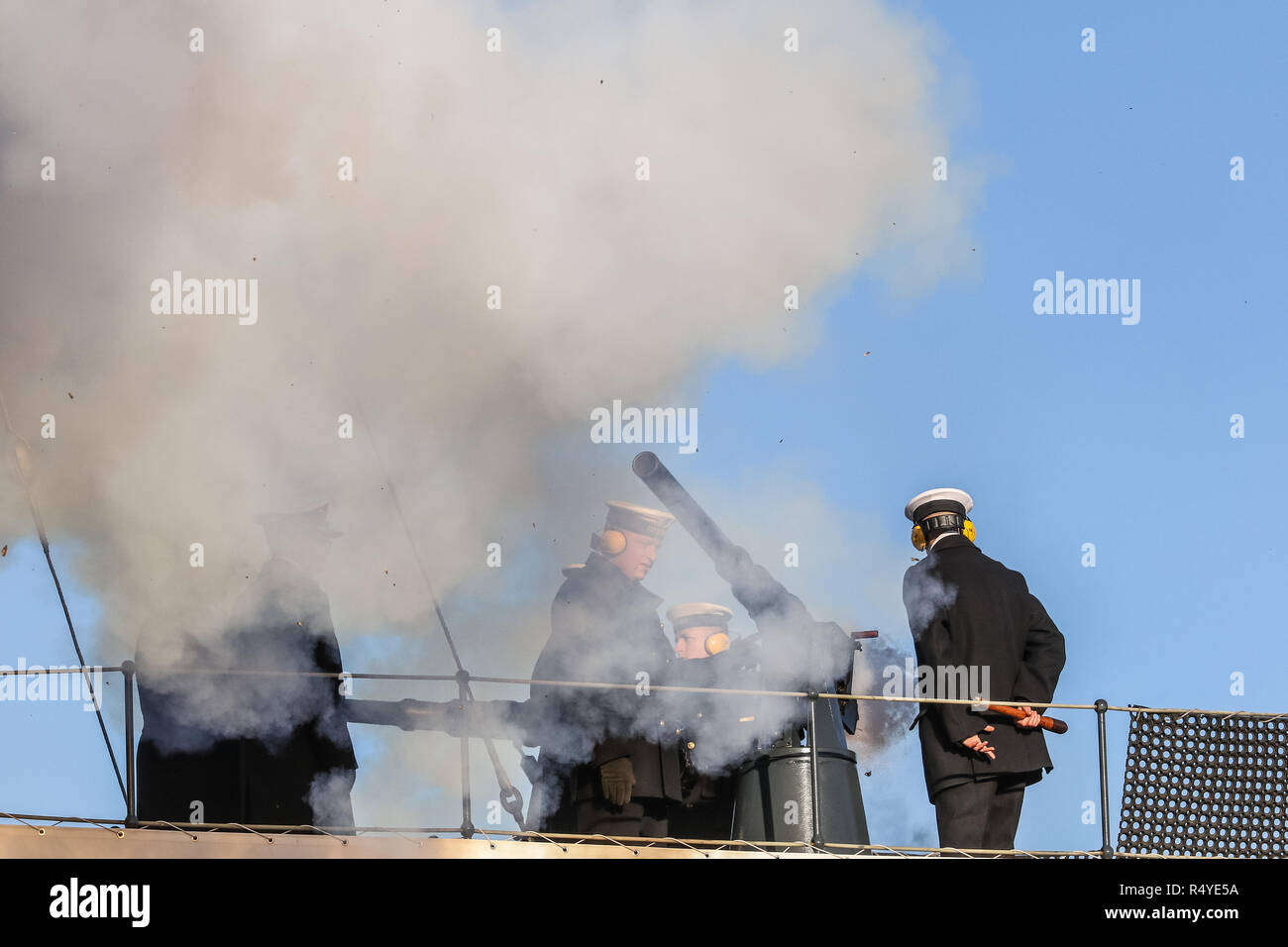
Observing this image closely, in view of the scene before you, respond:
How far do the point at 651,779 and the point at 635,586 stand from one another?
876mm

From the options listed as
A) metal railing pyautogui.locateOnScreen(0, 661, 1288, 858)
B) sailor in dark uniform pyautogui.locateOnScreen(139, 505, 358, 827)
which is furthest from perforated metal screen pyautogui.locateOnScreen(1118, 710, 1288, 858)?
sailor in dark uniform pyautogui.locateOnScreen(139, 505, 358, 827)

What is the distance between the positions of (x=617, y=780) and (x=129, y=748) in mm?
2191

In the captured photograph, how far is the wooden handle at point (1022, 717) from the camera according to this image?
27.7 ft

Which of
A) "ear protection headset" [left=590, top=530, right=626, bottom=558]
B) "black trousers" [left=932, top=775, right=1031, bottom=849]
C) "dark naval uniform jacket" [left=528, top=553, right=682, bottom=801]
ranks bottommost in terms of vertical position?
"black trousers" [left=932, top=775, right=1031, bottom=849]

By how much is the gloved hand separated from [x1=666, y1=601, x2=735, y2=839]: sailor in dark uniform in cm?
35

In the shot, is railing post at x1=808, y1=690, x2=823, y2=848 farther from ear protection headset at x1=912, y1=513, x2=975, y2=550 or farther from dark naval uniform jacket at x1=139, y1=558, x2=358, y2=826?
dark naval uniform jacket at x1=139, y1=558, x2=358, y2=826

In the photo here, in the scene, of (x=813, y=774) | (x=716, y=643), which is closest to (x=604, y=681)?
(x=716, y=643)

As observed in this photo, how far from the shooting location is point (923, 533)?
29.6 ft

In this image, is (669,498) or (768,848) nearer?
(768,848)

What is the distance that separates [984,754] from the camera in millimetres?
8406

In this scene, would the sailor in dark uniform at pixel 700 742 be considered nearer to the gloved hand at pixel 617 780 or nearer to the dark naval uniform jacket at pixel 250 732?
the gloved hand at pixel 617 780

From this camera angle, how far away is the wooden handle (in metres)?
8.44
